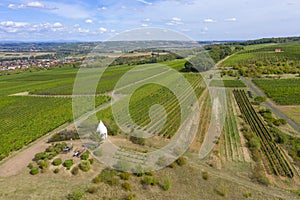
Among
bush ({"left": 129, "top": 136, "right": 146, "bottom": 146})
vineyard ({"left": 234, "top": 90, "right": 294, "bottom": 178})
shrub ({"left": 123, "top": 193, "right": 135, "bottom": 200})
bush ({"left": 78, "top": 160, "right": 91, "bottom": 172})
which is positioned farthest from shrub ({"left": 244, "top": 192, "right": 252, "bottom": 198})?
bush ({"left": 78, "top": 160, "right": 91, "bottom": 172})

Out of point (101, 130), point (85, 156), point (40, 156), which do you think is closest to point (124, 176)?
point (85, 156)

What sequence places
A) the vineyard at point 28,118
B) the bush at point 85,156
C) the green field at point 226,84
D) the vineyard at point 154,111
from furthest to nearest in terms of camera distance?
1. the green field at point 226,84
2. the vineyard at point 154,111
3. the vineyard at point 28,118
4. the bush at point 85,156

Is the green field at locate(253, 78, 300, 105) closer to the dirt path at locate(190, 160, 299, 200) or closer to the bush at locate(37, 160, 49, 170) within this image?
the dirt path at locate(190, 160, 299, 200)

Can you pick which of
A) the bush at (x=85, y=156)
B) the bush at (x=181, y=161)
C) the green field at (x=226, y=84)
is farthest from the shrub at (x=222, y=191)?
the green field at (x=226, y=84)

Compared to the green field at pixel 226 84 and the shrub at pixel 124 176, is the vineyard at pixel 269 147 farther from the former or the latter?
the green field at pixel 226 84

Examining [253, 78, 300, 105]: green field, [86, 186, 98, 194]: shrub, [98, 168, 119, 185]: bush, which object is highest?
[253, 78, 300, 105]: green field

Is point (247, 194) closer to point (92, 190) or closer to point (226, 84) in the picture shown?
point (92, 190)

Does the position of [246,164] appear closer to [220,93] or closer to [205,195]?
[205,195]
